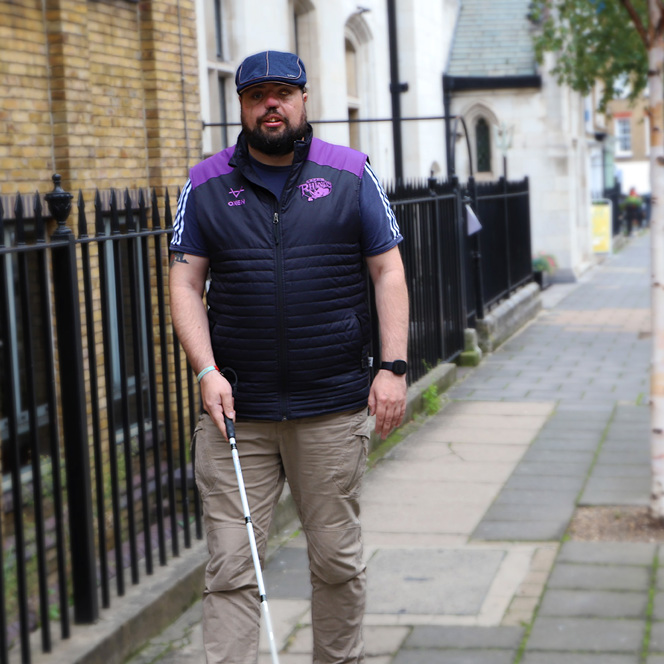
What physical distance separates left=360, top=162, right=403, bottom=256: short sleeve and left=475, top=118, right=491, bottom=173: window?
20224 mm

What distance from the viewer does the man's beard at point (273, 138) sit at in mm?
3521

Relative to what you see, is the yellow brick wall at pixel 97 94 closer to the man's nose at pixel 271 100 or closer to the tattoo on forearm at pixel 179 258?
the tattoo on forearm at pixel 179 258

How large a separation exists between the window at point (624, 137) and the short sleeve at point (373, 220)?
56074 millimetres

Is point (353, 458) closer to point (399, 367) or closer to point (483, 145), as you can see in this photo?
point (399, 367)

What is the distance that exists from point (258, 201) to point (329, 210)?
8.6 inches

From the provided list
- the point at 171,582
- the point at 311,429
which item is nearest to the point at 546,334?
the point at 171,582

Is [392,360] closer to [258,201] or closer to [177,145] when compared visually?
Answer: [258,201]

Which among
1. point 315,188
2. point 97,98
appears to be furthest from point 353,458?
point 97,98

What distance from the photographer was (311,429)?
3648 mm

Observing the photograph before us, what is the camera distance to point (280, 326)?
3.54 metres

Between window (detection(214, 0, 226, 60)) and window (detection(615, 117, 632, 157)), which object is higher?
window (detection(615, 117, 632, 157))

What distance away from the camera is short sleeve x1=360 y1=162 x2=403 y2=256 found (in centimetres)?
363

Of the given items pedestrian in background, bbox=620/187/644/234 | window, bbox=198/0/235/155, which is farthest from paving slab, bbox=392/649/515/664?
pedestrian in background, bbox=620/187/644/234

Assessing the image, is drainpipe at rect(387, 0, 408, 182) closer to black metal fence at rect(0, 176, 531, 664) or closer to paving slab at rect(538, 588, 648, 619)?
black metal fence at rect(0, 176, 531, 664)
